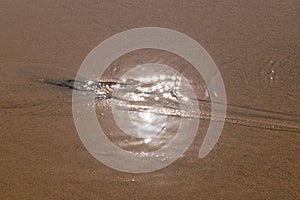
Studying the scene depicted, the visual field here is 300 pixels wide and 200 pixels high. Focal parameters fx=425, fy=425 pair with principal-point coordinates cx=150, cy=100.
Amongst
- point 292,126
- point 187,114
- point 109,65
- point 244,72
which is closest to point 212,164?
point 187,114

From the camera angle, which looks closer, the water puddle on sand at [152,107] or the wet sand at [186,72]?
the wet sand at [186,72]

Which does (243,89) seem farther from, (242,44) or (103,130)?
(103,130)

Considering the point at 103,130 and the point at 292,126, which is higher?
the point at 292,126

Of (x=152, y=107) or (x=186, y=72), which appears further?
(x=186, y=72)

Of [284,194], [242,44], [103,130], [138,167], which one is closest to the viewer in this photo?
[284,194]

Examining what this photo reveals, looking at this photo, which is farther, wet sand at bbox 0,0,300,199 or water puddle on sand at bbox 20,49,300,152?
water puddle on sand at bbox 20,49,300,152

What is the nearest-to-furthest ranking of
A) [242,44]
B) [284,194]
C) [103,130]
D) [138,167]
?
[284,194] → [138,167] → [103,130] → [242,44]

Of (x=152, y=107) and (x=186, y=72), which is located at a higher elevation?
(x=186, y=72)

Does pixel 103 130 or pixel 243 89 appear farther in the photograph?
pixel 243 89
